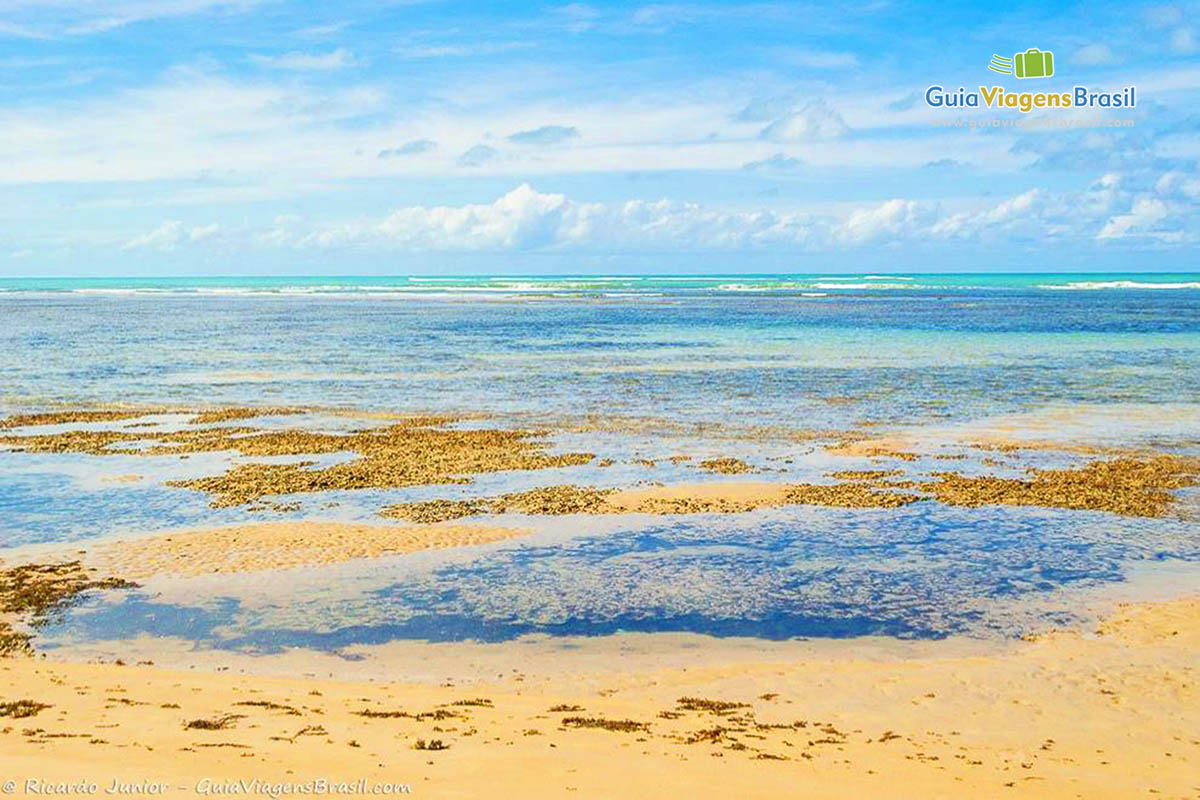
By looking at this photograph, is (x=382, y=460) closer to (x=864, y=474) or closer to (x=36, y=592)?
(x=36, y=592)

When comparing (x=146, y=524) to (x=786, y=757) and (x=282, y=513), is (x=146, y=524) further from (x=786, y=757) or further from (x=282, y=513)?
(x=786, y=757)

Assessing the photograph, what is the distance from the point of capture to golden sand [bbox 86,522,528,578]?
1490cm

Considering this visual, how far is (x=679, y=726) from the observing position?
943cm

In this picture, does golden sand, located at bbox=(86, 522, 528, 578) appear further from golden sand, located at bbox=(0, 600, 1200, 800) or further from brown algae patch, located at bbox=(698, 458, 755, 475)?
brown algae patch, located at bbox=(698, 458, 755, 475)

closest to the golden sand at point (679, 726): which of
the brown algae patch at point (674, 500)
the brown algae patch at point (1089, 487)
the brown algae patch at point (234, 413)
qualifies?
the brown algae patch at point (674, 500)

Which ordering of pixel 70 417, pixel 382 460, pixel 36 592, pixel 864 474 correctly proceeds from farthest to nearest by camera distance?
pixel 70 417 → pixel 382 460 → pixel 864 474 → pixel 36 592

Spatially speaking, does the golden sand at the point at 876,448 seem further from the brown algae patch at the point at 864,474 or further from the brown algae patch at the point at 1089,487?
the brown algae patch at the point at 1089,487

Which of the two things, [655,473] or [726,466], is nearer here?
[655,473]

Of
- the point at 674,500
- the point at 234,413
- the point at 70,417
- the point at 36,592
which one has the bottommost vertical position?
the point at 674,500

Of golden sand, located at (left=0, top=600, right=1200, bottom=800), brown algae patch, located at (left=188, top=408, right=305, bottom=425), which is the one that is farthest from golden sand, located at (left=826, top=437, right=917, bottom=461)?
brown algae patch, located at (left=188, top=408, right=305, bottom=425)

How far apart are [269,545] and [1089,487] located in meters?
15.1

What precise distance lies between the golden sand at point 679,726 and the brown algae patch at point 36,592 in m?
1.09

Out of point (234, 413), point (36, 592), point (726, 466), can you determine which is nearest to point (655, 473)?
point (726, 466)

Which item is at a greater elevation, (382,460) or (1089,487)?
(382,460)
